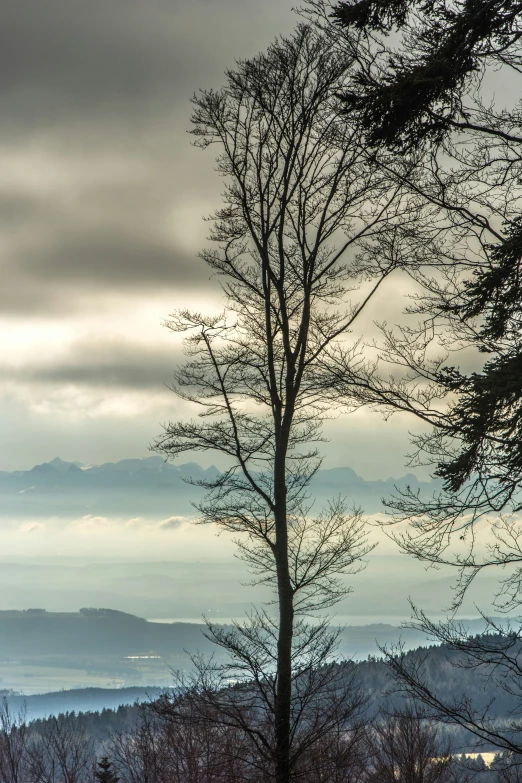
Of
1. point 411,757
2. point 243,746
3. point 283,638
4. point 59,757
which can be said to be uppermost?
point 283,638

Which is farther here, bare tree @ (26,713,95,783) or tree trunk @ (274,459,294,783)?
bare tree @ (26,713,95,783)

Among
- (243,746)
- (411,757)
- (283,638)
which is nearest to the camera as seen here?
(243,746)

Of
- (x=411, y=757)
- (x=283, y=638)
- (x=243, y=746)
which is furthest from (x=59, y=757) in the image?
(x=283, y=638)

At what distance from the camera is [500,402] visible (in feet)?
29.9

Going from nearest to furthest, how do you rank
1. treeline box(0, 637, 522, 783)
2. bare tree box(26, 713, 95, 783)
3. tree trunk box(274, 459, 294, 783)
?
tree trunk box(274, 459, 294, 783) → treeline box(0, 637, 522, 783) → bare tree box(26, 713, 95, 783)

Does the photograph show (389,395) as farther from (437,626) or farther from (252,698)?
(252,698)

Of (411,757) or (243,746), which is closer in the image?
(243,746)

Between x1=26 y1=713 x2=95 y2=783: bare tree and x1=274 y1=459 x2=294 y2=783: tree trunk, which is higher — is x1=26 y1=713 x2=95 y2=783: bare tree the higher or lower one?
the lower one

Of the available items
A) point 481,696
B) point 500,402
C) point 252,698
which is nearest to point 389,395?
point 500,402

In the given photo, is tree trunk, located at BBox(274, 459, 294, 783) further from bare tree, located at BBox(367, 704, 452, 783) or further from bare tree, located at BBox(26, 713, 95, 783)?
bare tree, located at BBox(367, 704, 452, 783)

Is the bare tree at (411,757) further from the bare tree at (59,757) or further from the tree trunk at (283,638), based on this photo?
the tree trunk at (283,638)

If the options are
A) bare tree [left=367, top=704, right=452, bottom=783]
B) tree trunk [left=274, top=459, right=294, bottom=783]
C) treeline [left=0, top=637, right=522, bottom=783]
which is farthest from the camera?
bare tree [left=367, top=704, right=452, bottom=783]

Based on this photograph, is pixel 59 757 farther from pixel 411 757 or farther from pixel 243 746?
pixel 243 746

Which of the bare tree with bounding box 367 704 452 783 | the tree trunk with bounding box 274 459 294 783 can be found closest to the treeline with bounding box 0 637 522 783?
the bare tree with bounding box 367 704 452 783
